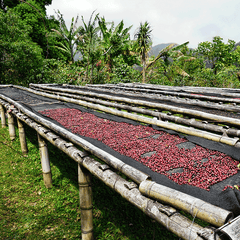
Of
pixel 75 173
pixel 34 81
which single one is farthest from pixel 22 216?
pixel 34 81

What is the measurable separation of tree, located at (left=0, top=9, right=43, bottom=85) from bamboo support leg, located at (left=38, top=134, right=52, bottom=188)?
1107 centimetres

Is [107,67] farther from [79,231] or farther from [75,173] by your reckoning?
[79,231]

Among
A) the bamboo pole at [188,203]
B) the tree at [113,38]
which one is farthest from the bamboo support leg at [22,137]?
the tree at [113,38]

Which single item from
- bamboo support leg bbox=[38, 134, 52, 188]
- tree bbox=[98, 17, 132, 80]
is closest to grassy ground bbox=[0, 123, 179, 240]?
bamboo support leg bbox=[38, 134, 52, 188]

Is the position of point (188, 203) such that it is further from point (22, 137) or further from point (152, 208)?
point (22, 137)

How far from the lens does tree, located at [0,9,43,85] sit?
13.1 metres

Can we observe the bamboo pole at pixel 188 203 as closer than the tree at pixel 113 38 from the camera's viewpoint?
Yes

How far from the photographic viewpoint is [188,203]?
5.69 ft

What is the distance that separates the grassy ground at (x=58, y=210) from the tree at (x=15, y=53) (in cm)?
1020

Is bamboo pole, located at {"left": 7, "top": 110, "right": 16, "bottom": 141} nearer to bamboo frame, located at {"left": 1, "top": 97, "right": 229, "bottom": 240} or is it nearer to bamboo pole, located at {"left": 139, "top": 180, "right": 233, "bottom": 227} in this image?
bamboo frame, located at {"left": 1, "top": 97, "right": 229, "bottom": 240}

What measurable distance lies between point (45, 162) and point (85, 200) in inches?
86.9

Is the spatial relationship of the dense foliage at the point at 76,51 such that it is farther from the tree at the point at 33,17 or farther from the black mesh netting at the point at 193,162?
the black mesh netting at the point at 193,162

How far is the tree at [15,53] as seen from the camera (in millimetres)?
13148

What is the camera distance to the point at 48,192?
5.04m
